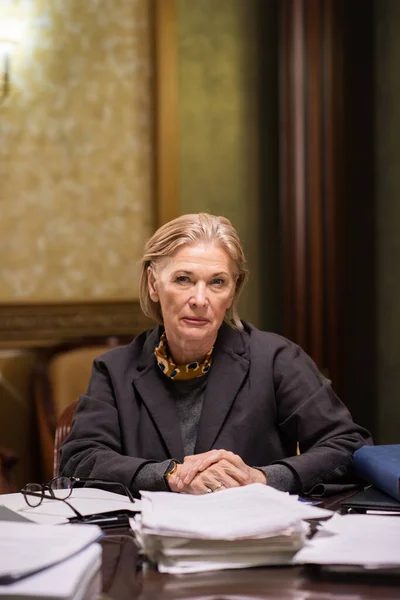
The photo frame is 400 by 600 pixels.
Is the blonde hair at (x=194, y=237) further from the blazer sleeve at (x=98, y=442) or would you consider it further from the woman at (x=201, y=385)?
the blazer sleeve at (x=98, y=442)

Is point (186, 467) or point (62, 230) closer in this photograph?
point (186, 467)

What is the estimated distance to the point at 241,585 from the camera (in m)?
1.41

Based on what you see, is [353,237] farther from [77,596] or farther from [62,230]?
[77,596]

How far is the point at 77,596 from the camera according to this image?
4.12 feet

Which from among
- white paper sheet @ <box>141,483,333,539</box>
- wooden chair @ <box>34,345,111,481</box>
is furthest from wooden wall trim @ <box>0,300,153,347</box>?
white paper sheet @ <box>141,483,333,539</box>

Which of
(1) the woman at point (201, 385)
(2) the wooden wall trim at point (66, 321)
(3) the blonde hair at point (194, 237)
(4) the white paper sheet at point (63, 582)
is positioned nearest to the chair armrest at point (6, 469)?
(2) the wooden wall trim at point (66, 321)

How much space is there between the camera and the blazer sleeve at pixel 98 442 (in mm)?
2154

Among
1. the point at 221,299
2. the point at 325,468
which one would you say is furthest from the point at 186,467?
the point at 221,299

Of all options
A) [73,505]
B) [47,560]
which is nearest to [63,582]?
[47,560]

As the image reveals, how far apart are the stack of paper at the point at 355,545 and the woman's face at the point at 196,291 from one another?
0.82 meters

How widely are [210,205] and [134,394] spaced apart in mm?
2573

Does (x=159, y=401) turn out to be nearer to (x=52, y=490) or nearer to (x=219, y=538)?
(x=52, y=490)

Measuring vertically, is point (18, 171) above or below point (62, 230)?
above

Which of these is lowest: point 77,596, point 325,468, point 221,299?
point 325,468
